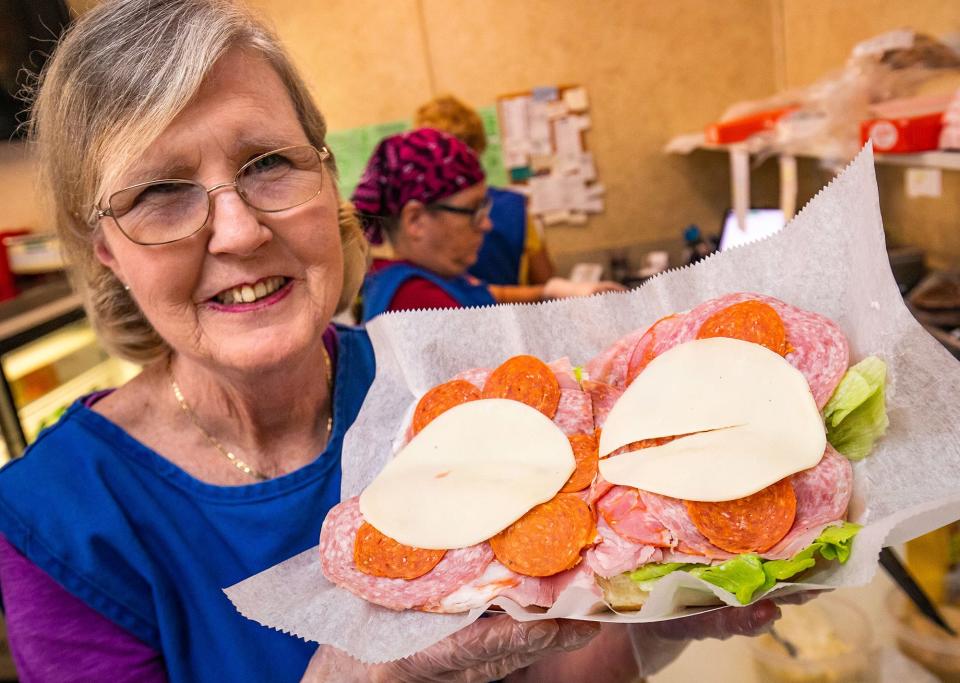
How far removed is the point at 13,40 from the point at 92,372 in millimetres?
1505

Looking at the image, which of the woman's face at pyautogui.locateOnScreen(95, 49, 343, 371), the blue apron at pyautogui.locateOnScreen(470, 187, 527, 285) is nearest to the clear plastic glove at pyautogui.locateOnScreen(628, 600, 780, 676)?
the woman's face at pyautogui.locateOnScreen(95, 49, 343, 371)

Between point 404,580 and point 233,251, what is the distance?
46cm

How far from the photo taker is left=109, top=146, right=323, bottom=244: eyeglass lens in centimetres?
104

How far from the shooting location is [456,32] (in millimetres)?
4566

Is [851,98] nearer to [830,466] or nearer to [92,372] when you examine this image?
[830,466]

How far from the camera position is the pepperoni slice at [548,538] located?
0.92 metres

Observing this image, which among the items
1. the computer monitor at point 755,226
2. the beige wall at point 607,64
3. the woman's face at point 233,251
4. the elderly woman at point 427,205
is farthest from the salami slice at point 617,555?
the beige wall at point 607,64

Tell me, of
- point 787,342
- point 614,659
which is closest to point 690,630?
point 614,659

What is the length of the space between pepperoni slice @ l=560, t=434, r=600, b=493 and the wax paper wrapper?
155 mm

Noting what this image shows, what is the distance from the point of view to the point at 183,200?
104 centimetres

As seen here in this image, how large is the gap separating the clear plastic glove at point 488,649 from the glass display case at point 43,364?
67.8 inches

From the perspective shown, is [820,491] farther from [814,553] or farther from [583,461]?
[583,461]

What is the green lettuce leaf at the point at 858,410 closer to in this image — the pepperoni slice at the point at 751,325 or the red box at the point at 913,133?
the pepperoni slice at the point at 751,325

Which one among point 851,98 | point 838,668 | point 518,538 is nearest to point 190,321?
point 518,538
